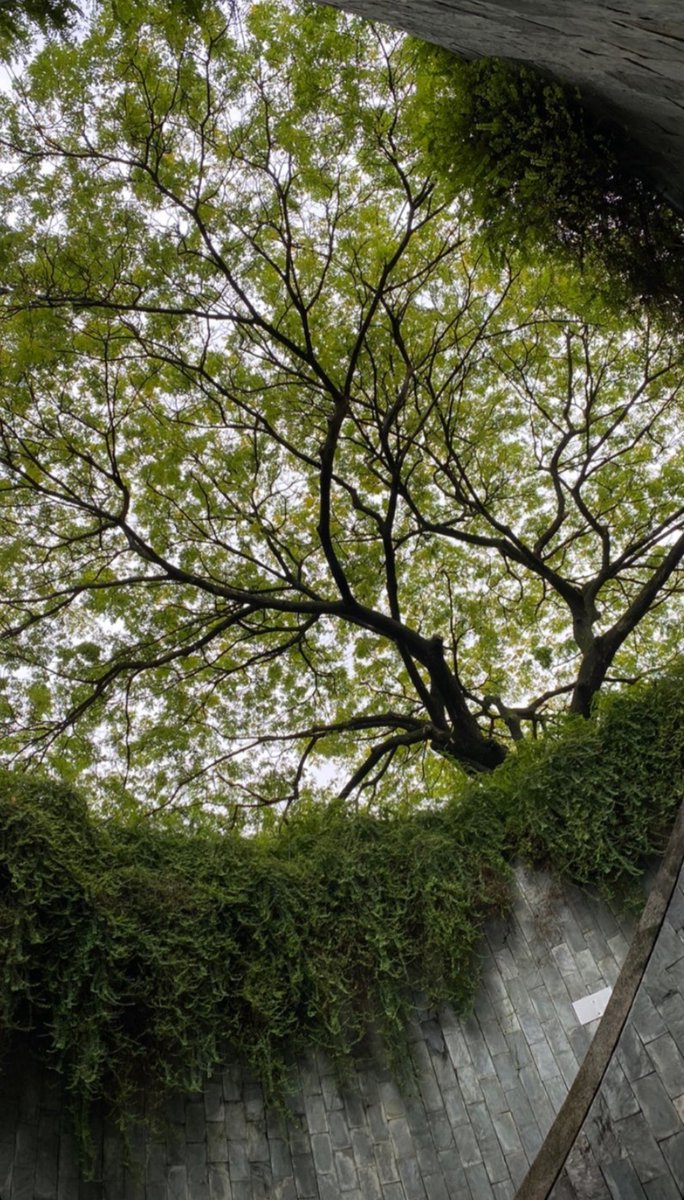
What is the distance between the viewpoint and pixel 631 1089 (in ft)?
13.2

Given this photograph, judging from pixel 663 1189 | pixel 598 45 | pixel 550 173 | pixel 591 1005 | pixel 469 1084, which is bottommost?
pixel 663 1189

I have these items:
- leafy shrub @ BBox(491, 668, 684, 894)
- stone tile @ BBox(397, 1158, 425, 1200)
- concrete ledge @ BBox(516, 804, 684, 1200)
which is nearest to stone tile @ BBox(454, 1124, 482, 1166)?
stone tile @ BBox(397, 1158, 425, 1200)

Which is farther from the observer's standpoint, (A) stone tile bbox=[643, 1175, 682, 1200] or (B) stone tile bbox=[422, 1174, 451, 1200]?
(B) stone tile bbox=[422, 1174, 451, 1200]

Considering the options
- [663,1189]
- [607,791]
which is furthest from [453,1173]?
[607,791]

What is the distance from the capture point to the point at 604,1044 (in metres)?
4.20

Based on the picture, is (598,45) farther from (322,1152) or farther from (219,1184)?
(219,1184)

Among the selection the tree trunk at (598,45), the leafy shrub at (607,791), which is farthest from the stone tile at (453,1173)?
the tree trunk at (598,45)

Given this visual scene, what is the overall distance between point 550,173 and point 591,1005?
19.0 feet

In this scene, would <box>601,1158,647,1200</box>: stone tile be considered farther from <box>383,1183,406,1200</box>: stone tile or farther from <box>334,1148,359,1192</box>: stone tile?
<box>334,1148,359,1192</box>: stone tile

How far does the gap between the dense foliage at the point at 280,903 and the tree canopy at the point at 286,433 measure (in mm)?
2677

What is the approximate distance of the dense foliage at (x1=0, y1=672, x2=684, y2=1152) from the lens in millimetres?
4816

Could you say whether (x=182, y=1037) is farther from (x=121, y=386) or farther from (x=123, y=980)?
(x=121, y=386)

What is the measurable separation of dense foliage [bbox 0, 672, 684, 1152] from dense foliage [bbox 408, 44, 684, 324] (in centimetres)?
335

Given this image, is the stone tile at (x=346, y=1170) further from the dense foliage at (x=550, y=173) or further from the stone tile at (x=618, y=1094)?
the dense foliage at (x=550, y=173)
